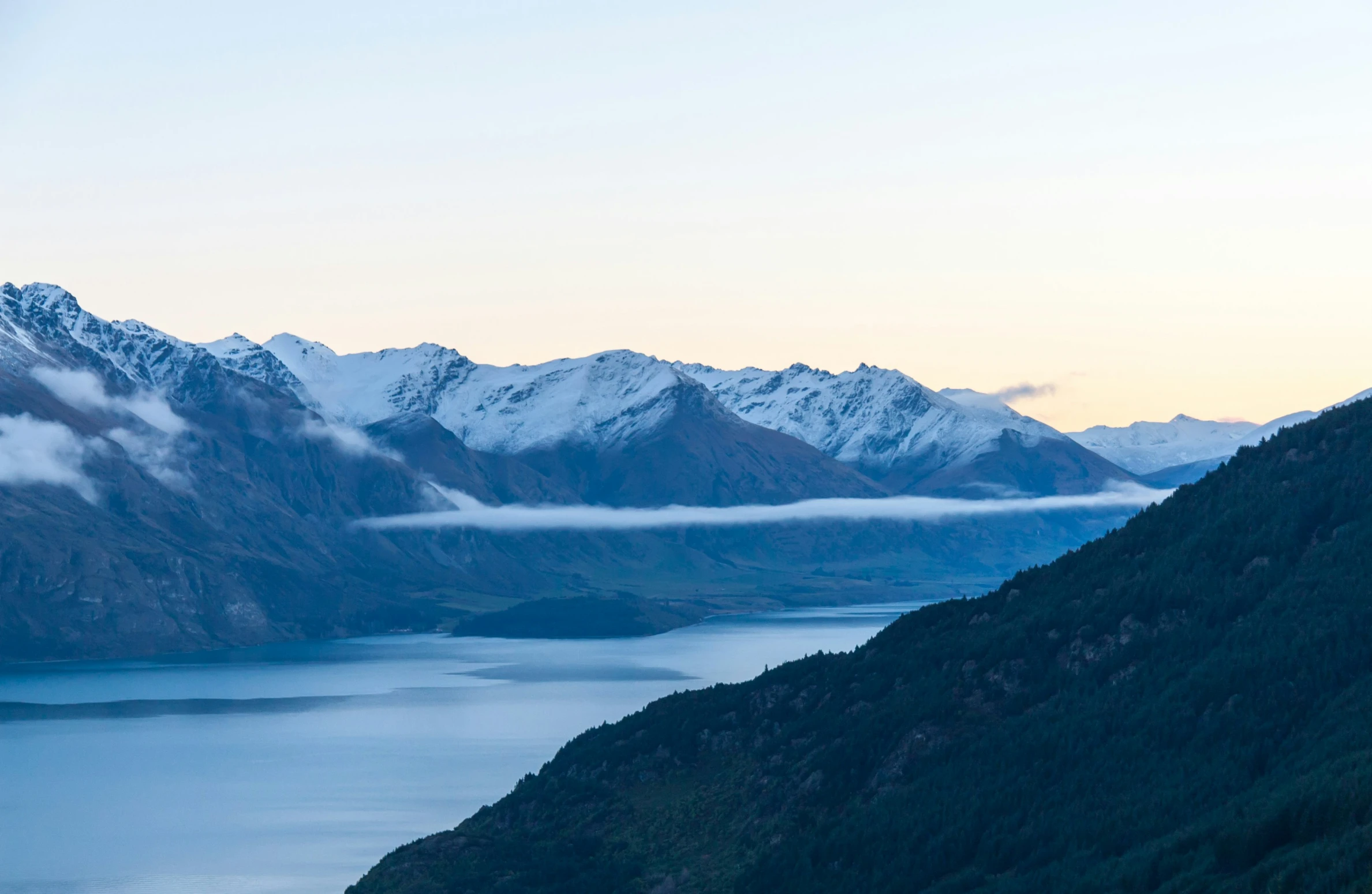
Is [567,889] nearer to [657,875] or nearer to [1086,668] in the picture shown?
[657,875]

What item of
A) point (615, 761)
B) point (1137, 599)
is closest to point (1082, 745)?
point (1137, 599)

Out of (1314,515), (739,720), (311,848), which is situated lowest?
(311,848)

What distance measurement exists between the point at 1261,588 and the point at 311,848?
9065 cm

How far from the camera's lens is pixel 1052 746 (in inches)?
4240

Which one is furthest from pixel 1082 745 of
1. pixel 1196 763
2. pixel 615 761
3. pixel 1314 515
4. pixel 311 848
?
pixel 311 848

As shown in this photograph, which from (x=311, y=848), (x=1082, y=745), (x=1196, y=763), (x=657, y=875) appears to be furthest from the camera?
(x=311, y=848)

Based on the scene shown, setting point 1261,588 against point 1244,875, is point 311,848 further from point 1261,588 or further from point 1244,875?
point 1244,875

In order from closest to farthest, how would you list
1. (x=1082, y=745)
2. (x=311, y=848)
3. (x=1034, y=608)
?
(x=1082, y=745), (x=1034, y=608), (x=311, y=848)

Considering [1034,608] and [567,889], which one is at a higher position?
[1034,608]

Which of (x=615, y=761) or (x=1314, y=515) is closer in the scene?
(x=1314, y=515)

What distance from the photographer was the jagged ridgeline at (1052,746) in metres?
91.2

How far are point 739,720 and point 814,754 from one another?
12557 millimetres

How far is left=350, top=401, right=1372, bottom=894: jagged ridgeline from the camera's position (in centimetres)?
9119

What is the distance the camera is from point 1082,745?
105875mm
